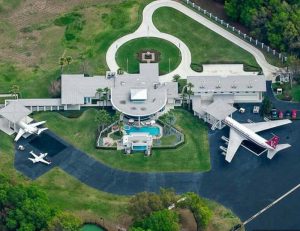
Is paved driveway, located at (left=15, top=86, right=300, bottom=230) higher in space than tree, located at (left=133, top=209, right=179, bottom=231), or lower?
higher

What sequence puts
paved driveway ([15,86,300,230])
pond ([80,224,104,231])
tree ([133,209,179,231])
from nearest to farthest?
tree ([133,209,179,231]), pond ([80,224,104,231]), paved driveway ([15,86,300,230])

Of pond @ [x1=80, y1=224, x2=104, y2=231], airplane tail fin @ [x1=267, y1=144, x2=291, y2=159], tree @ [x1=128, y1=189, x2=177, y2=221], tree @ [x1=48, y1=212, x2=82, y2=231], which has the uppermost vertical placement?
airplane tail fin @ [x1=267, y1=144, x2=291, y2=159]

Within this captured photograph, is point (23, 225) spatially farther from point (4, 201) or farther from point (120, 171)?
point (120, 171)

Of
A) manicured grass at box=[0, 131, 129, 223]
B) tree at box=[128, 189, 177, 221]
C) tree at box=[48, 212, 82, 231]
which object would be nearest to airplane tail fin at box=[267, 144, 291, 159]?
tree at box=[128, 189, 177, 221]

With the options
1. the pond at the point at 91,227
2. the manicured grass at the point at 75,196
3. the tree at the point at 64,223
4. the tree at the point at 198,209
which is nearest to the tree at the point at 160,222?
the tree at the point at 198,209

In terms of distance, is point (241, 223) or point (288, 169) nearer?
point (241, 223)

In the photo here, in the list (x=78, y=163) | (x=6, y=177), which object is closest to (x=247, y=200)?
(x=78, y=163)

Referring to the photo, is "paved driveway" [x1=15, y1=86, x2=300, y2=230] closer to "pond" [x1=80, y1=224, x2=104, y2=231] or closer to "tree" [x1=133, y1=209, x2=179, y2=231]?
"pond" [x1=80, y1=224, x2=104, y2=231]
